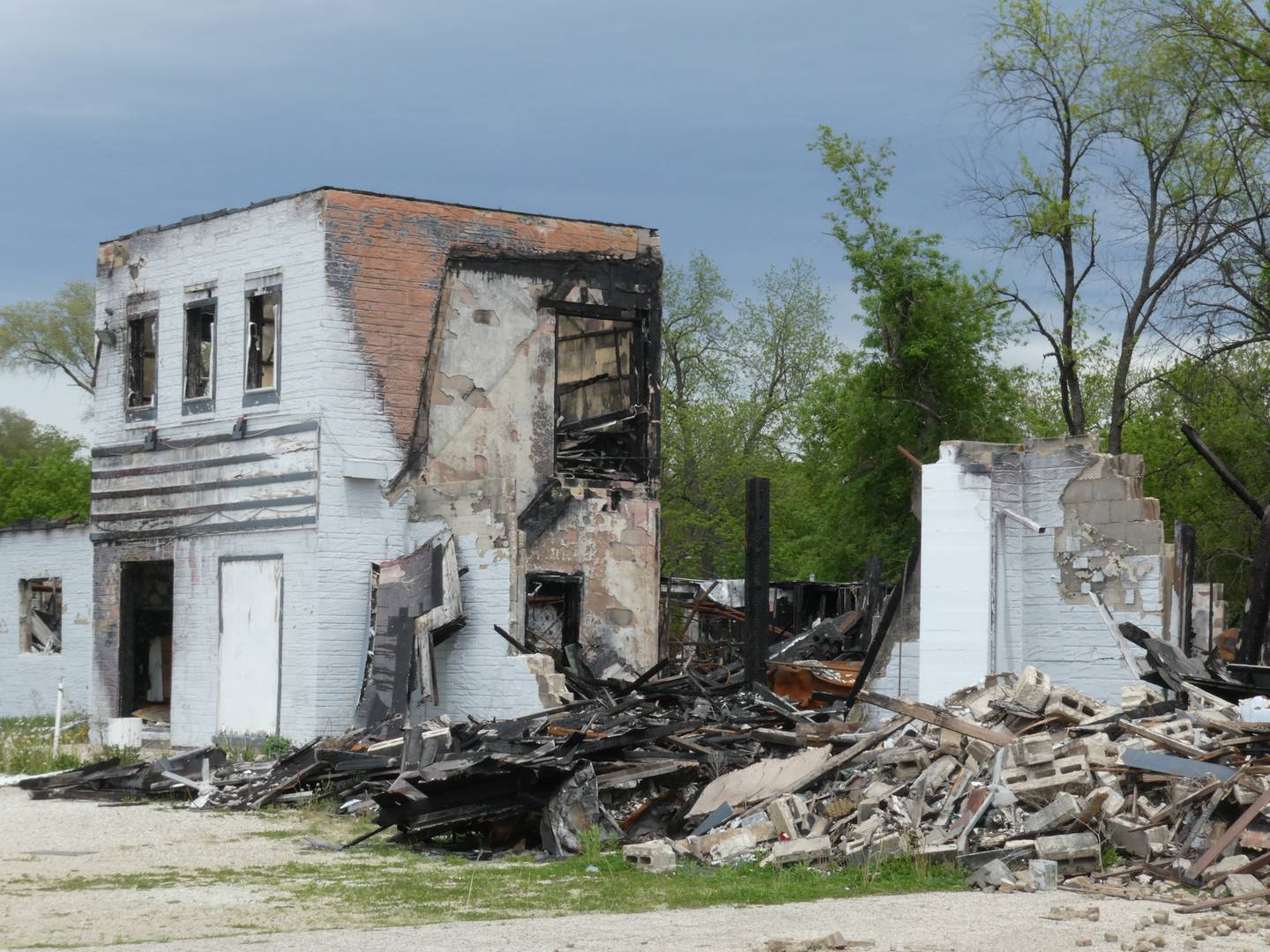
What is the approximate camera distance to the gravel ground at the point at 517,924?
8.66 metres

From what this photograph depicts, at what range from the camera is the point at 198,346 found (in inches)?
904

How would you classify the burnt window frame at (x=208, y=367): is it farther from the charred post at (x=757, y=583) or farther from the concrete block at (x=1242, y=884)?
the concrete block at (x=1242, y=884)

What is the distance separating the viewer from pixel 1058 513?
1431 cm

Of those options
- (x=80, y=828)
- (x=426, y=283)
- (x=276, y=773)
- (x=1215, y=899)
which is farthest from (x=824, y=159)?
(x=1215, y=899)

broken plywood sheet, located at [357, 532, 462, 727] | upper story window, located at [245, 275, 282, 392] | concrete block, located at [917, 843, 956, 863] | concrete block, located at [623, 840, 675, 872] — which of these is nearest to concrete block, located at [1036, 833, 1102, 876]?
concrete block, located at [917, 843, 956, 863]

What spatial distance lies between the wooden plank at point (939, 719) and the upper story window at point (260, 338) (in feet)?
37.4

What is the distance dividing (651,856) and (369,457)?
10.4 meters

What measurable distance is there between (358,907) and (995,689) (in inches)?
236

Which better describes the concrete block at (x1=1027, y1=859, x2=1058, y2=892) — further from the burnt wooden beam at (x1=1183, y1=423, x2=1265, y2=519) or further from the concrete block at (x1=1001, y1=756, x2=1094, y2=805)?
the burnt wooden beam at (x1=1183, y1=423, x2=1265, y2=519)

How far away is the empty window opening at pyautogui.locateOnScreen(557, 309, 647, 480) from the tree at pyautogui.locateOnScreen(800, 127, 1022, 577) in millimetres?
13834

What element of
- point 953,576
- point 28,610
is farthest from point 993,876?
point 28,610

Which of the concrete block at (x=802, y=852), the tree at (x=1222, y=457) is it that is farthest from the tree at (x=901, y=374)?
the concrete block at (x=802, y=852)

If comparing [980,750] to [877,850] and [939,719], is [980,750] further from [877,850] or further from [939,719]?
[877,850]

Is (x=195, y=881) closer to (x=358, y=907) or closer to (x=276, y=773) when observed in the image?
(x=358, y=907)
